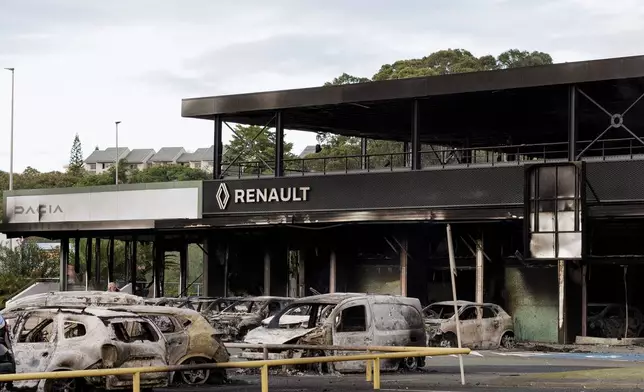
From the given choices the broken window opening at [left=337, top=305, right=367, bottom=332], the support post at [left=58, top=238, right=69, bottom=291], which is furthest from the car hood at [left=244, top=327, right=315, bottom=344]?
the support post at [left=58, top=238, right=69, bottom=291]

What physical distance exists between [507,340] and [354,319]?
33.1 ft

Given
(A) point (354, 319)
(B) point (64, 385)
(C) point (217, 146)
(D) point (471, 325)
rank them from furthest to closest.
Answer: (C) point (217, 146)
(D) point (471, 325)
(A) point (354, 319)
(B) point (64, 385)

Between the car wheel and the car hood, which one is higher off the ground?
the car hood

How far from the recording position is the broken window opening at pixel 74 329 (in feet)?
58.6

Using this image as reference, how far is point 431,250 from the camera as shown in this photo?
123 ft

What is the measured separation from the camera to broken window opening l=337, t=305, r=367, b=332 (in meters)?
22.8

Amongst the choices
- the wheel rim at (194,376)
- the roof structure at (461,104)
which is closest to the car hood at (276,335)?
the wheel rim at (194,376)

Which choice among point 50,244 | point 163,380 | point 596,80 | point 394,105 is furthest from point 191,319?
point 50,244

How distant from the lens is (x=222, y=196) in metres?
40.5

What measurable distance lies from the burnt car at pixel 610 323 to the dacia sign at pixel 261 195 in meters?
10.0

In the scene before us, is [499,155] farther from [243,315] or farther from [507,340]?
[243,315]

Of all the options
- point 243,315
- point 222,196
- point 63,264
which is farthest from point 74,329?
point 63,264

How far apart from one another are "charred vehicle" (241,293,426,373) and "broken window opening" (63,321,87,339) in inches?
185

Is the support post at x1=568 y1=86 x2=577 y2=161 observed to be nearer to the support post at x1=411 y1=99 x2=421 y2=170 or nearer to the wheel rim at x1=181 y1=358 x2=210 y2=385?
the support post at x1=411 y1=99 x2=421 y2=170
